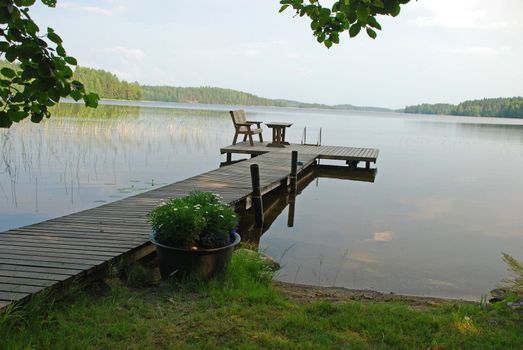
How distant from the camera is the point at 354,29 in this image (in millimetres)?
2416

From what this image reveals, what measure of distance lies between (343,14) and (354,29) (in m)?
0.66

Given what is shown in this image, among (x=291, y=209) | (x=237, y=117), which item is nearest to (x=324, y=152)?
(x=237, y=117)

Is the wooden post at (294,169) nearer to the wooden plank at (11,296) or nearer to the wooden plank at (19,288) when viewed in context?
the wooden plank at (19,288)

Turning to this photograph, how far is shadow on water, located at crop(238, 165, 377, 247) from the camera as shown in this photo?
8484mm

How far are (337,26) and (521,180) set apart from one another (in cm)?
1601

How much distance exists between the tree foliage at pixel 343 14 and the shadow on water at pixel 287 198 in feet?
16.2

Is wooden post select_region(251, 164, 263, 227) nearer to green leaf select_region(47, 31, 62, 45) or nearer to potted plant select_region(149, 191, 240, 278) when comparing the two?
potted plant select_region(149, 191, 240, 278)

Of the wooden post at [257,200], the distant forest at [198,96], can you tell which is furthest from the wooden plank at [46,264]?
the distant forest at [198,96]

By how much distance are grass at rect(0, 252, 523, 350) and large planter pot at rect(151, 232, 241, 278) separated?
11 cm

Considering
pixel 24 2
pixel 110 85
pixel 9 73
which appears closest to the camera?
pixel 24 2

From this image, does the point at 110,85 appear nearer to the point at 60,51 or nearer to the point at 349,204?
the point at 349,204

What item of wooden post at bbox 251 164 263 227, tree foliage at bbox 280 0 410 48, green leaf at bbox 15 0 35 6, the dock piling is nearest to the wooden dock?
wooden post at bbox 251 164 263 227

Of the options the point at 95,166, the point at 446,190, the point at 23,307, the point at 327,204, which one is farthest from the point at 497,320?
the point at 95,166

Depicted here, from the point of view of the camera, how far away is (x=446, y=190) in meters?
14.2
